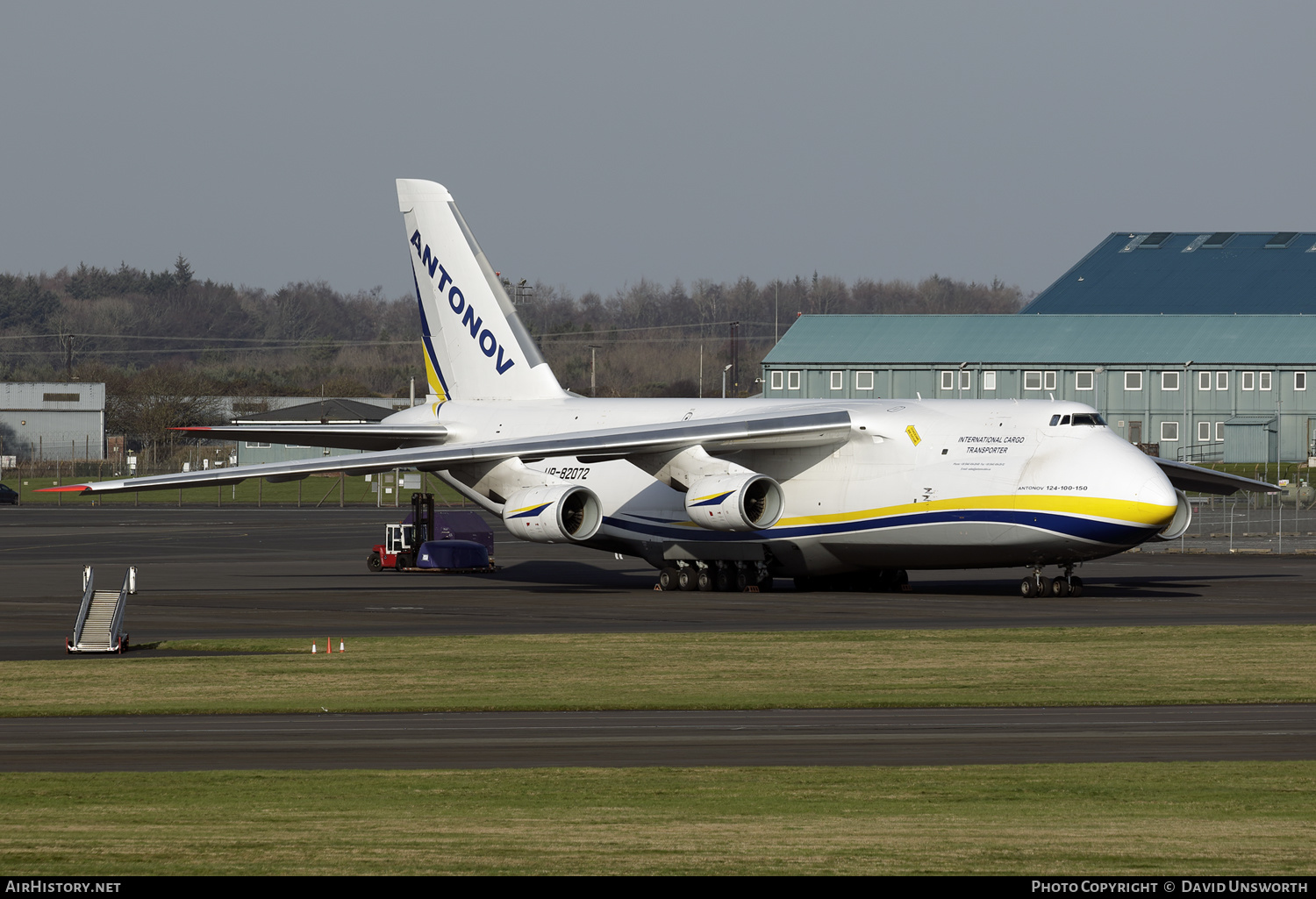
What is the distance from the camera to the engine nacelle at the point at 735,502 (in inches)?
1315

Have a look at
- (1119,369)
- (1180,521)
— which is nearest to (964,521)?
(1180,521)

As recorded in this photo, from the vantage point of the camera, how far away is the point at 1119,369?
81375 millimetres

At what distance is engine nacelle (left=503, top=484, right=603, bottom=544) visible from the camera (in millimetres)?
33938

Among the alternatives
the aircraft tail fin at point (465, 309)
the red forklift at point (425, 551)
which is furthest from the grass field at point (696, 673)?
the red forklift at point (425, 551)

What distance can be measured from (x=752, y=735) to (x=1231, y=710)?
5669mm

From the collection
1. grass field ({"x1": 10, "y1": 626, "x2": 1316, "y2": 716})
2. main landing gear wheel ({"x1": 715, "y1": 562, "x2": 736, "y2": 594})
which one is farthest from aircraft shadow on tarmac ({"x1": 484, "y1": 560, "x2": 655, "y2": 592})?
grass field ({"x1": 10, "y1": 626, "x2": 1316, "y2": 716})

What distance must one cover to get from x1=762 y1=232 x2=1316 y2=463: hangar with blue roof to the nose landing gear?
4484 centimetres

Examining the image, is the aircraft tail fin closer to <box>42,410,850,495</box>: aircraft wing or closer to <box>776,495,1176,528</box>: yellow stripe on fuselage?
<box>42,410,850,495</box>: aircraft wing

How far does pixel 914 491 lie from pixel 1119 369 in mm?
51768

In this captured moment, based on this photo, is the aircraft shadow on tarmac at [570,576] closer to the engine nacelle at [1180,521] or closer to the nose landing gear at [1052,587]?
the nose landing gear at [1052,587]

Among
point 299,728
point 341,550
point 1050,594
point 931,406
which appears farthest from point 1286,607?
point 341,550

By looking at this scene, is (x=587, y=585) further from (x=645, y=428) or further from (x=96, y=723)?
(x=96, y=723)

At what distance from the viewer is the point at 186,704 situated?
18969mm

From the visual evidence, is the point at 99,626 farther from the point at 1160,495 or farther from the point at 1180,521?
the point at 1180,521
